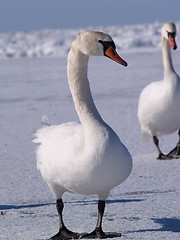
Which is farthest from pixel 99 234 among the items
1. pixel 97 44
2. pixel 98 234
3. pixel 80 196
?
pixel 80 196

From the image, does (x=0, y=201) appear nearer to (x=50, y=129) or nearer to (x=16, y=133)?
(x=50, y=129)

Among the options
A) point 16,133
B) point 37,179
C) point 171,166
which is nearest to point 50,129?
point 37,179

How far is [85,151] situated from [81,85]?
0.51 metres

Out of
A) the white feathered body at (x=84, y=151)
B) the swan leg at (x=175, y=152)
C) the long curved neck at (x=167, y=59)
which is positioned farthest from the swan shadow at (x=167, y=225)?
the long curved neck at (x=167, y=59)

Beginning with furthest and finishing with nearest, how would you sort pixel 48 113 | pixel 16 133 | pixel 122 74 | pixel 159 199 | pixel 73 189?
1. pixel 122 74
2. pixel 48 113
3. pixel 16 133
4. pixel 159 199
5. pixel 73 189

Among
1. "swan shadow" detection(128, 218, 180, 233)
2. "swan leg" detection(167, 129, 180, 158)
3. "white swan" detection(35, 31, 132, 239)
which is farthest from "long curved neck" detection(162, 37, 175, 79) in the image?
"white swan" detection(35, 31, 132, 239)

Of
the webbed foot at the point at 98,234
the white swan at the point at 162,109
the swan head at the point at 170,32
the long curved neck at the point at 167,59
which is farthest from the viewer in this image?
the swan head at the point at 170,32

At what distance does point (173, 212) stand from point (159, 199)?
43 centimetres

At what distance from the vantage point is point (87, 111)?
14.0 ft

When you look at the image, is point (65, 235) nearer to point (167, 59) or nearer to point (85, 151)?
point (85, 151)

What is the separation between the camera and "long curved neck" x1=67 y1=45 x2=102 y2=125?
14.0 feet

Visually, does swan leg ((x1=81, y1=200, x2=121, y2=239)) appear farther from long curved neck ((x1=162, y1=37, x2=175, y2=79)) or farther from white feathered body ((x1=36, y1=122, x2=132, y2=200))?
long curved neck ((x1=162, y1=37, x2=175, y2=79))

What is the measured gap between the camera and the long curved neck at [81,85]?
168 inches

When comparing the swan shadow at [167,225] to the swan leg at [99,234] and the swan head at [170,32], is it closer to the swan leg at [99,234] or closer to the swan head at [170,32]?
the swan leg at [99,234]
